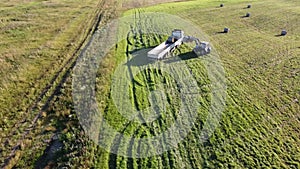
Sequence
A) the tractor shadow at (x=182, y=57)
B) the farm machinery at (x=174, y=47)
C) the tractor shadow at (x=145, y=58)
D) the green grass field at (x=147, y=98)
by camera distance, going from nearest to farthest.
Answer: the green grass field at (x=147, y=98) < the tractor shadow at (x=145, y=58) < the farm machinery at (x=174, y=47) < the tractor shadow at (x=182, y=57)

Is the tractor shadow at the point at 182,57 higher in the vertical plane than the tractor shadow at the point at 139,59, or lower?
lower

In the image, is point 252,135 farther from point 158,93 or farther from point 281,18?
point 281,18

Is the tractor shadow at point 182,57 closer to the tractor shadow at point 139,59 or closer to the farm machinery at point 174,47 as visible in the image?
the farm machinery at point 174,47

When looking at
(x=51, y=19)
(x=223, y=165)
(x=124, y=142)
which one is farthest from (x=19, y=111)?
(x=51, y=19)

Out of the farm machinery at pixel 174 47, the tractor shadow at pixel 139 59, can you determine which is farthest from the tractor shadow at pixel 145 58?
the farm machinery at pixel 174 47

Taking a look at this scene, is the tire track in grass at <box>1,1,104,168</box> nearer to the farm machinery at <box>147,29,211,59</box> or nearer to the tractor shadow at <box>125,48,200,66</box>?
the tractor shadow at <box>125,48,200,66</box>

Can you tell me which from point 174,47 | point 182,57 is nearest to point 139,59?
point 182,57

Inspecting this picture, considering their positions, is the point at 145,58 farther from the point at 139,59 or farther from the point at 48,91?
the point at 48,91

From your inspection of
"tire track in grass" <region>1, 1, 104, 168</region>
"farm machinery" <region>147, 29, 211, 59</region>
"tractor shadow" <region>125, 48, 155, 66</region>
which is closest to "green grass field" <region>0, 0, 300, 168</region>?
"tire track in grass" <region>1, 1, 104, 168</region>
